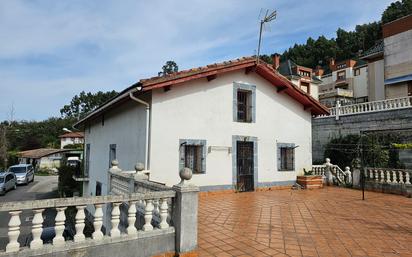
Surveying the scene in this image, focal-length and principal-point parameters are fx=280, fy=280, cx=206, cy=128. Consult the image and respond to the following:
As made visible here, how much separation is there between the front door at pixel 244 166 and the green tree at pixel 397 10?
4054 centimetres

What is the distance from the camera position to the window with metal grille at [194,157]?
10.2m

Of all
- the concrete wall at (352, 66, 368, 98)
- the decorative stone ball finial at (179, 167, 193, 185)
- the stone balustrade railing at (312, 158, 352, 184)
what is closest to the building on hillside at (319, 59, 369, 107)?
the concrete wall at (352, 66, 368, 98)

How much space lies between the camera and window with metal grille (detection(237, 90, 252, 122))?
38.5ft

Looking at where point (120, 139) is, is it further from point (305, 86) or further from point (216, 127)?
point (305, 86)

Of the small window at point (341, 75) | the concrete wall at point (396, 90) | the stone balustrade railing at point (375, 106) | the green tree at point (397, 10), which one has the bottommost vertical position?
the stone balustrade railing at point (375, 106)

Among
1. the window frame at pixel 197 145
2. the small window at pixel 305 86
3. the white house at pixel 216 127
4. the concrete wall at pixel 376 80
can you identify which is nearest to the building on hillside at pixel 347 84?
the small window at pixel 305 86

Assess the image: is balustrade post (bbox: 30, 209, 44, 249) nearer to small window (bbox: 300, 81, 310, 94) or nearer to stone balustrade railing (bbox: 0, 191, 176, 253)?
stone balustrade railing (bbox: 0, 191, 176, 253)

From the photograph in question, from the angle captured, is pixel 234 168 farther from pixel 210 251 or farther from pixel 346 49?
pixel 346 49

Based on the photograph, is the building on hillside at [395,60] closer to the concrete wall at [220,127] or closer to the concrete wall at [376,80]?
the concrete wall at [376,80]

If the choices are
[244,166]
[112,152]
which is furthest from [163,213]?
[112,152]

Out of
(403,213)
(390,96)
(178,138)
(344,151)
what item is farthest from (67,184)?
(390,96)

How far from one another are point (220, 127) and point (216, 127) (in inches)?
7.6

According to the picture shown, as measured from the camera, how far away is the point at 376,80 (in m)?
24.8

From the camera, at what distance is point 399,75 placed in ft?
70.6
